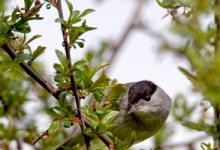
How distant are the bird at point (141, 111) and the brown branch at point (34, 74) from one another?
4.26 feet

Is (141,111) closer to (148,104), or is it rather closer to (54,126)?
(148,104)

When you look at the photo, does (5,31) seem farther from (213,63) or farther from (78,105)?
(213,63)

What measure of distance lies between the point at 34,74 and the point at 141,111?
1.74 m

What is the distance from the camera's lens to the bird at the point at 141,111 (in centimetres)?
308

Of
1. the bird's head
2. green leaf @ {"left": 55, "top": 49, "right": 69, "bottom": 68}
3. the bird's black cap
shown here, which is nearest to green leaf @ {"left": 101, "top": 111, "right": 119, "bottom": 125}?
green leaf @ {"left": 55, "top": 49, "right": 69, "bottom": 68}

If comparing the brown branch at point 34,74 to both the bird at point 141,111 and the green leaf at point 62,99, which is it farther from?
the bird at point 141,111

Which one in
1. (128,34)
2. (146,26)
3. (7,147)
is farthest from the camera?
(146,26)

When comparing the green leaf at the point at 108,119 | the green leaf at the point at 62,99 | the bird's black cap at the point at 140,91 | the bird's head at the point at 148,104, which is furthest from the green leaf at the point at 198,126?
the bird's black cap at the point at 140,91

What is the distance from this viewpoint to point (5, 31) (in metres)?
1.62

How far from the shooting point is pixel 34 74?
5.33 ft

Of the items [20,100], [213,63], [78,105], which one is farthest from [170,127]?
[213,63]

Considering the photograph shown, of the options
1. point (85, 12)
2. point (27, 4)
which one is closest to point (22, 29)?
point (27, 4)

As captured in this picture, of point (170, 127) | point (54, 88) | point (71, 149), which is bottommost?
point (170, 127)

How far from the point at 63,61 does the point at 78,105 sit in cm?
17
